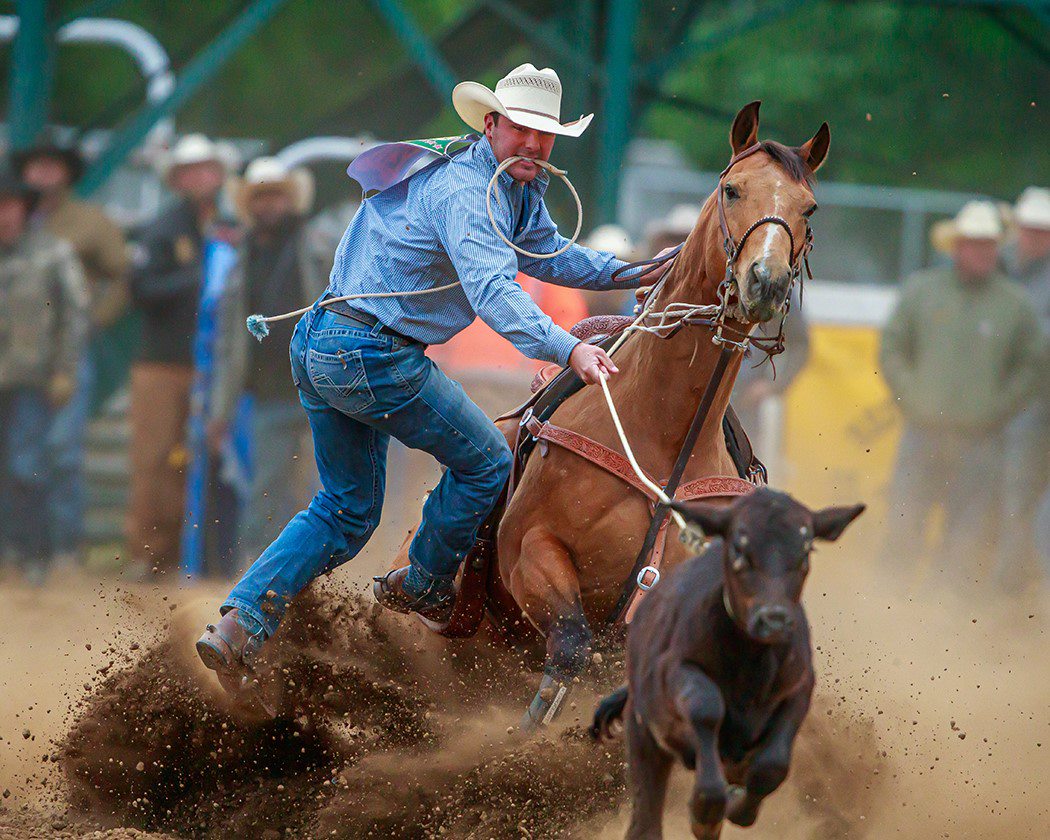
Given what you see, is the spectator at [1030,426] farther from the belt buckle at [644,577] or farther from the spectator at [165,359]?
the belt buckle at [644,577]

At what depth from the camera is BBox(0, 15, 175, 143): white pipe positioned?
37.0ft

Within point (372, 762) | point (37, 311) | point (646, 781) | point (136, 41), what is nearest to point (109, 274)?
point (37, 311)

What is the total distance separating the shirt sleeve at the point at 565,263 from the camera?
4.95 m

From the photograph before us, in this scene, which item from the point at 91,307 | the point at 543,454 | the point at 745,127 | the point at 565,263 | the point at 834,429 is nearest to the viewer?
the point at 745,127

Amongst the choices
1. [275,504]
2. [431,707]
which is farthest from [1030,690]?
[275,504]

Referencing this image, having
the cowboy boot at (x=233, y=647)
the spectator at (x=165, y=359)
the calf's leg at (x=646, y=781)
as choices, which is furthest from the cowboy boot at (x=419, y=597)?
the spectator at (x=165, y=359)

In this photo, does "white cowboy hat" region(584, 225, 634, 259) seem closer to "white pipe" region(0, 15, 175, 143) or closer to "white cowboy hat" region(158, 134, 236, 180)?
"white cowboy hat" region(158, 134, 236, 180)

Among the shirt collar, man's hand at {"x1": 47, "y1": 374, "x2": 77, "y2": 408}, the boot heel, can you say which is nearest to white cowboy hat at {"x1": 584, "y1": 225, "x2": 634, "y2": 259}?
man's hand at {"x1": 47, "y1": 374, "x2": 77, "y2": 408}

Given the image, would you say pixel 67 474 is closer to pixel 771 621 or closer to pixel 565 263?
pixel 565 263

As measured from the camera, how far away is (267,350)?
9.40 m

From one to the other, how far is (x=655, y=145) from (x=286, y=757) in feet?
35.0

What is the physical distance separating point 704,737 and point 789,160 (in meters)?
1.87

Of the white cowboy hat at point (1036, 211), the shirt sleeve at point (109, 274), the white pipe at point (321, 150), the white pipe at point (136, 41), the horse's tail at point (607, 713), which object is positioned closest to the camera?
the horse's tail at point (607, 713)

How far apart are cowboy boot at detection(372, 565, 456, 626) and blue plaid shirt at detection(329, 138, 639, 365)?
84 centimetres
